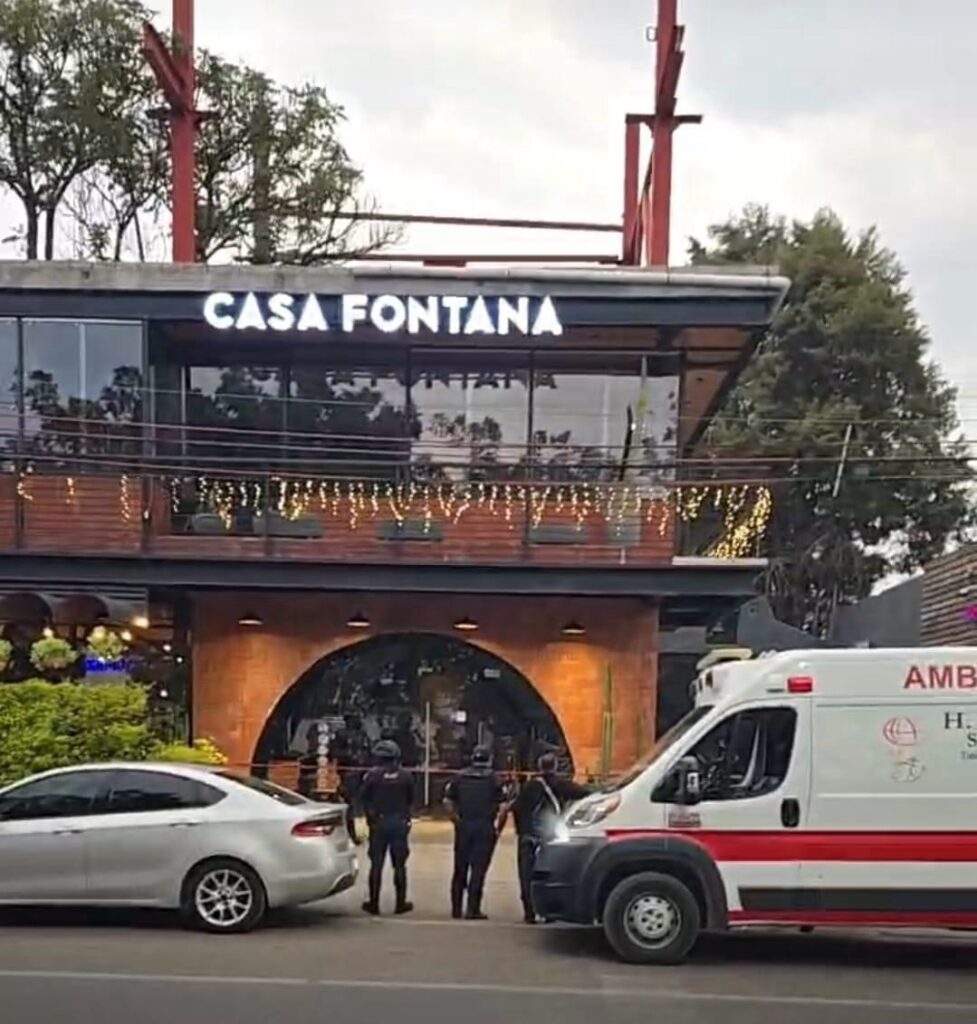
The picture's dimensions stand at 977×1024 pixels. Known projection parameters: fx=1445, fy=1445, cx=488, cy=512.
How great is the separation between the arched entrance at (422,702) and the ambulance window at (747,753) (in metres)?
10.7

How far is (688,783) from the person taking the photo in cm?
1081

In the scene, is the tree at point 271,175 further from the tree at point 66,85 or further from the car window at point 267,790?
the car window at point 267,790

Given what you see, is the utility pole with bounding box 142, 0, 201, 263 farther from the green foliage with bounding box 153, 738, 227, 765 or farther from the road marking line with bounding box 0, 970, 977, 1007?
the road marking line with bounding box 0, 970, 977, 1007

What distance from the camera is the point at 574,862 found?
427 inches

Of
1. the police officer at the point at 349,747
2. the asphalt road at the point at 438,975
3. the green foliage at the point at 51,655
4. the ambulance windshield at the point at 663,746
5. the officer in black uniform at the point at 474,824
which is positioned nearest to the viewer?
the asphalt road at the point at 438,975

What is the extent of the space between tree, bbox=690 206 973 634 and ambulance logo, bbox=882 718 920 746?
1021 inches

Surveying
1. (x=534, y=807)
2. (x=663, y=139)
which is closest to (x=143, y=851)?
(x=534, y=807)

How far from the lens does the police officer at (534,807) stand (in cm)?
1298

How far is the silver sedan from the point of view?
1184 centimetres

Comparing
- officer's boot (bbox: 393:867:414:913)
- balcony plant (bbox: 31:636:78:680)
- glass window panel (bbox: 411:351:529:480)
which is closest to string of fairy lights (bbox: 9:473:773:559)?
glass window panel (bbox: 411:351:529:480)

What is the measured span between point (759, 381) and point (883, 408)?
11.1 feet

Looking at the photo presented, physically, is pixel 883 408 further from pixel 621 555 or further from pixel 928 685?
pixel 928 685

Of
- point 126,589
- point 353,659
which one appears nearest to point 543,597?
point 353,659

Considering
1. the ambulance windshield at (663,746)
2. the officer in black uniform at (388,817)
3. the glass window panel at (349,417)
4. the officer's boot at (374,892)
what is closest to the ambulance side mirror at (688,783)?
the ambulance windshield at (663,746)
